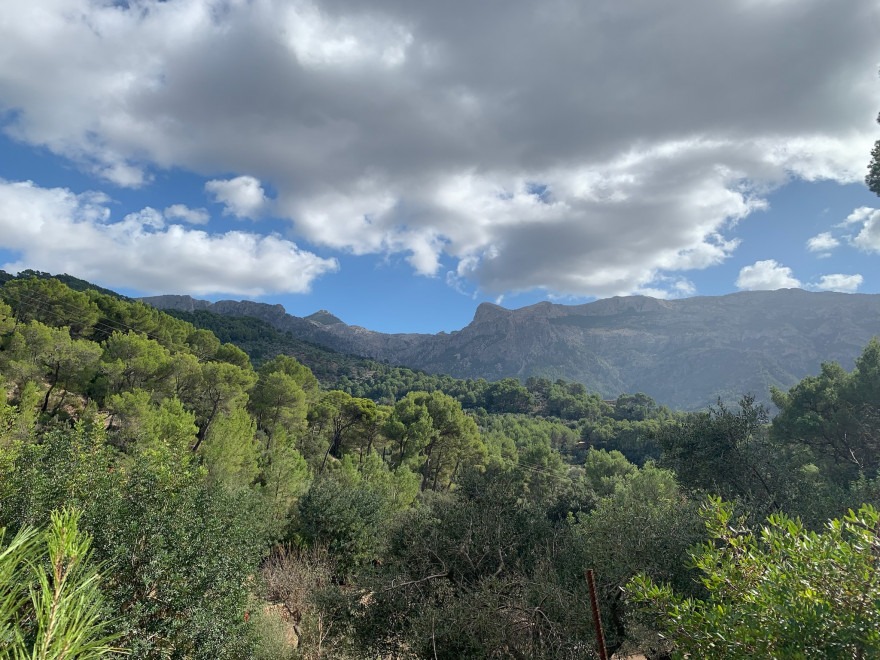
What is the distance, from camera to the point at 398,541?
1088 centimetres

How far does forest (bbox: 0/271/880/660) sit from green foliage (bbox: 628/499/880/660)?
0.02 m

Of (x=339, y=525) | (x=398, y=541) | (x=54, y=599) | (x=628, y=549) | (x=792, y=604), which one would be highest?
(x=54, y=599)

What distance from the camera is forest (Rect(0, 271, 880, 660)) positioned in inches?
127

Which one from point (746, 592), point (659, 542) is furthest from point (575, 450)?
point (746, 592)

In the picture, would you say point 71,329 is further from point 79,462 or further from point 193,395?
point 79,462

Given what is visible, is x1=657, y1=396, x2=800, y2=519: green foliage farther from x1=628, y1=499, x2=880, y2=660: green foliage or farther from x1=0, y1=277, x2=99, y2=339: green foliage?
x1=0, y1=277, x2=99, y2=339: green foliage

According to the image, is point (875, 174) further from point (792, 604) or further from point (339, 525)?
point (339, 525)

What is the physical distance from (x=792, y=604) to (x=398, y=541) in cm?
938

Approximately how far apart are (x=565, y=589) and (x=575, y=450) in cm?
7919

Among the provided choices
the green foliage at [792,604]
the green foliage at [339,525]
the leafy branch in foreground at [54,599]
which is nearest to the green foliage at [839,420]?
the green foliage at [792,604]

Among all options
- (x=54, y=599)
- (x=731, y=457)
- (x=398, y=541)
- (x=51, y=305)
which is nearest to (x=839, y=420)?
(x=731, y=457)

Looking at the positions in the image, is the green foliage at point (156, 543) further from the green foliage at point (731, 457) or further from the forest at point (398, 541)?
the green foliage at point (731, 457)

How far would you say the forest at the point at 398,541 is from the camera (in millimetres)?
3217

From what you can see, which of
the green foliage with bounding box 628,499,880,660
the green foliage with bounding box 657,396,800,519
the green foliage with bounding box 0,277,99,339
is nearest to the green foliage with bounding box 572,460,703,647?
the green foliage with bounding box 628,499,880,660
